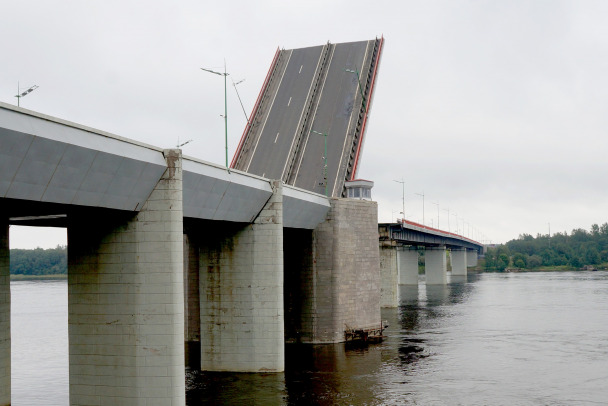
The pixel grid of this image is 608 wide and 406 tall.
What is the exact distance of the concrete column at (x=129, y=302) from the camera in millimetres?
22516

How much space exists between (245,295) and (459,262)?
423 ft

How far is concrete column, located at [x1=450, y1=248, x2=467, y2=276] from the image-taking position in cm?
15362

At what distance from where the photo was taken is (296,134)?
5197 cm

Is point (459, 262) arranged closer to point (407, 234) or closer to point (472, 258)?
point (472, 258)

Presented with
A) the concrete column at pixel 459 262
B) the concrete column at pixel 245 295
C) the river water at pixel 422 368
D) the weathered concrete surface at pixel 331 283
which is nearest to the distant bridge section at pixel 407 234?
the river water at pixel 422 368

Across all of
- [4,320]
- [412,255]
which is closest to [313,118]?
[4,320]

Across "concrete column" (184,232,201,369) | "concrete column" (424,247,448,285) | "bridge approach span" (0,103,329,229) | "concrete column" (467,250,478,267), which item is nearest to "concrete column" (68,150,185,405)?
"bridge approach span" (0,103,329,229)

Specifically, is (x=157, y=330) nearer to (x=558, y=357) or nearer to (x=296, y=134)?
(x=558, y=357)

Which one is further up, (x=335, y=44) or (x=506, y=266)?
(x=335, y=44)

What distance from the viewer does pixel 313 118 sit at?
52844 millimetres

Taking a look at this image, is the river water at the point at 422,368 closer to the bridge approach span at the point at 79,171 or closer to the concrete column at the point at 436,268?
the bridge approach span at the point at 79,171

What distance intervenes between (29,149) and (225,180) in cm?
1077

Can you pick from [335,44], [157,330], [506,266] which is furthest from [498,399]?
[506,266]

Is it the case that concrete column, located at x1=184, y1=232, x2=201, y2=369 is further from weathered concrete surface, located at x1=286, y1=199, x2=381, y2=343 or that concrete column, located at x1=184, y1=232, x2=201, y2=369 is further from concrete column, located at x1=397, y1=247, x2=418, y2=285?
concrete column, located at x1=397, y1=247, x2=418, y2=285
